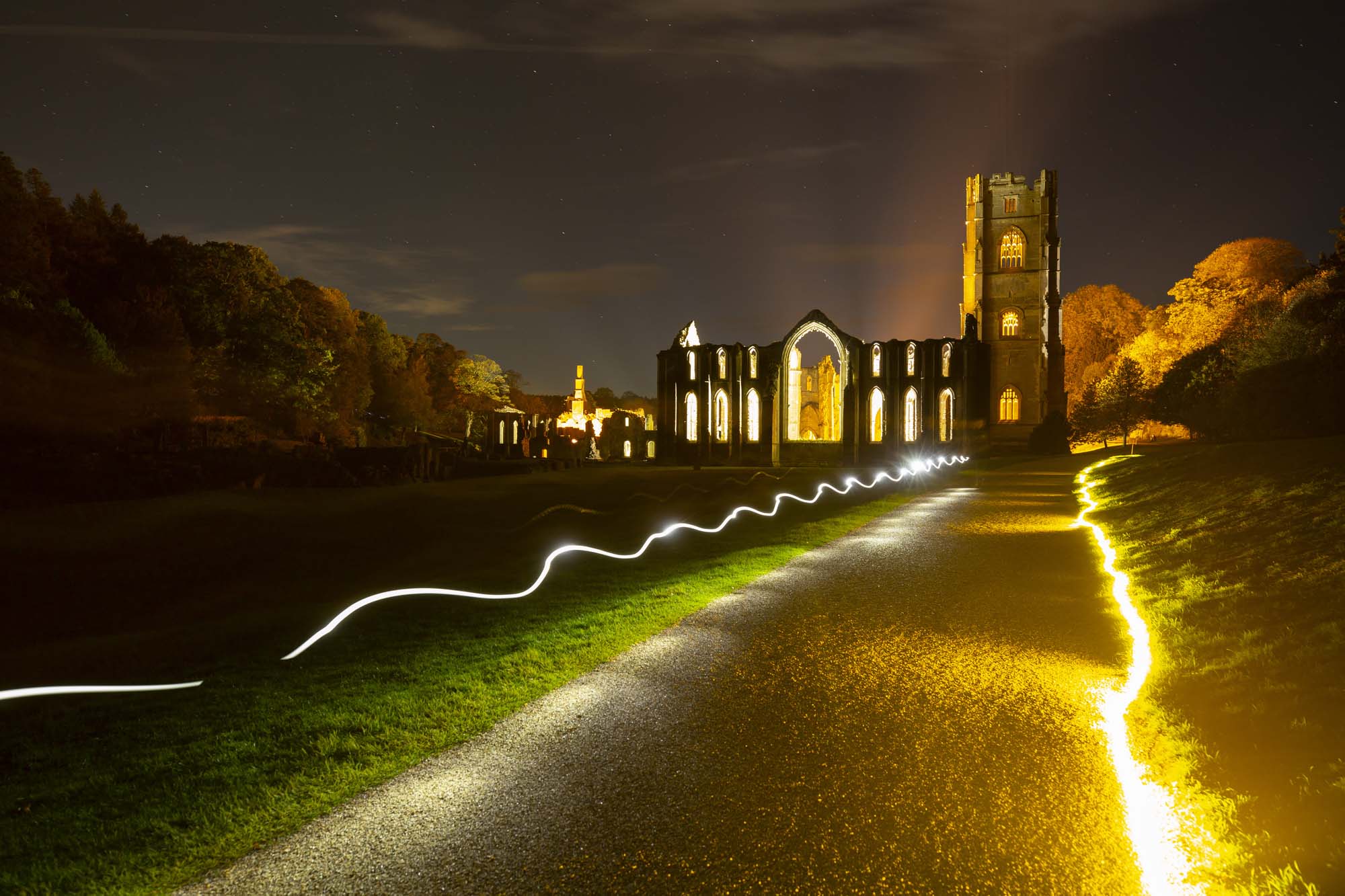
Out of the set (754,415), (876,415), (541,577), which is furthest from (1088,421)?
(541,577)

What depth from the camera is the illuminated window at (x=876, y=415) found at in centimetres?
6009

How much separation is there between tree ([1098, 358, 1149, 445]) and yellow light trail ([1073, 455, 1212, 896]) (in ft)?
158

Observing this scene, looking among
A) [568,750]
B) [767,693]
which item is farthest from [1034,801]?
[568,750]

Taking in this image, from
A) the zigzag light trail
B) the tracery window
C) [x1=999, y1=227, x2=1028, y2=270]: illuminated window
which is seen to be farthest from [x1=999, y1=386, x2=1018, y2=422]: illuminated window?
the zigzag light trail

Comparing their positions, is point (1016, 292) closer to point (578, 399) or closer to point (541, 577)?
point (578, 399)

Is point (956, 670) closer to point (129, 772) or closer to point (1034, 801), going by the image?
point (1034, 801)

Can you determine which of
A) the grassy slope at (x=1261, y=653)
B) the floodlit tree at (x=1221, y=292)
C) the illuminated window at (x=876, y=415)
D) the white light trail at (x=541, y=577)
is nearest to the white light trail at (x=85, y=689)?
the white light trail at (x=541, y=577)

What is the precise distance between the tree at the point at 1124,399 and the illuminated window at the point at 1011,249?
69.1 ft

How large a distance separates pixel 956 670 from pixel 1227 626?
2.80 m

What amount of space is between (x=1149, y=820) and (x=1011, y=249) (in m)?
74.1

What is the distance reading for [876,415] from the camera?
61.3 meters

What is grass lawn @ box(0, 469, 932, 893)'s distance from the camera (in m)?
4.00

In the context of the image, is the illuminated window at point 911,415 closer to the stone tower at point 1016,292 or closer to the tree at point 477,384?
the stone tower at point 1016,292

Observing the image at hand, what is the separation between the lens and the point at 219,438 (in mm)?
35281
